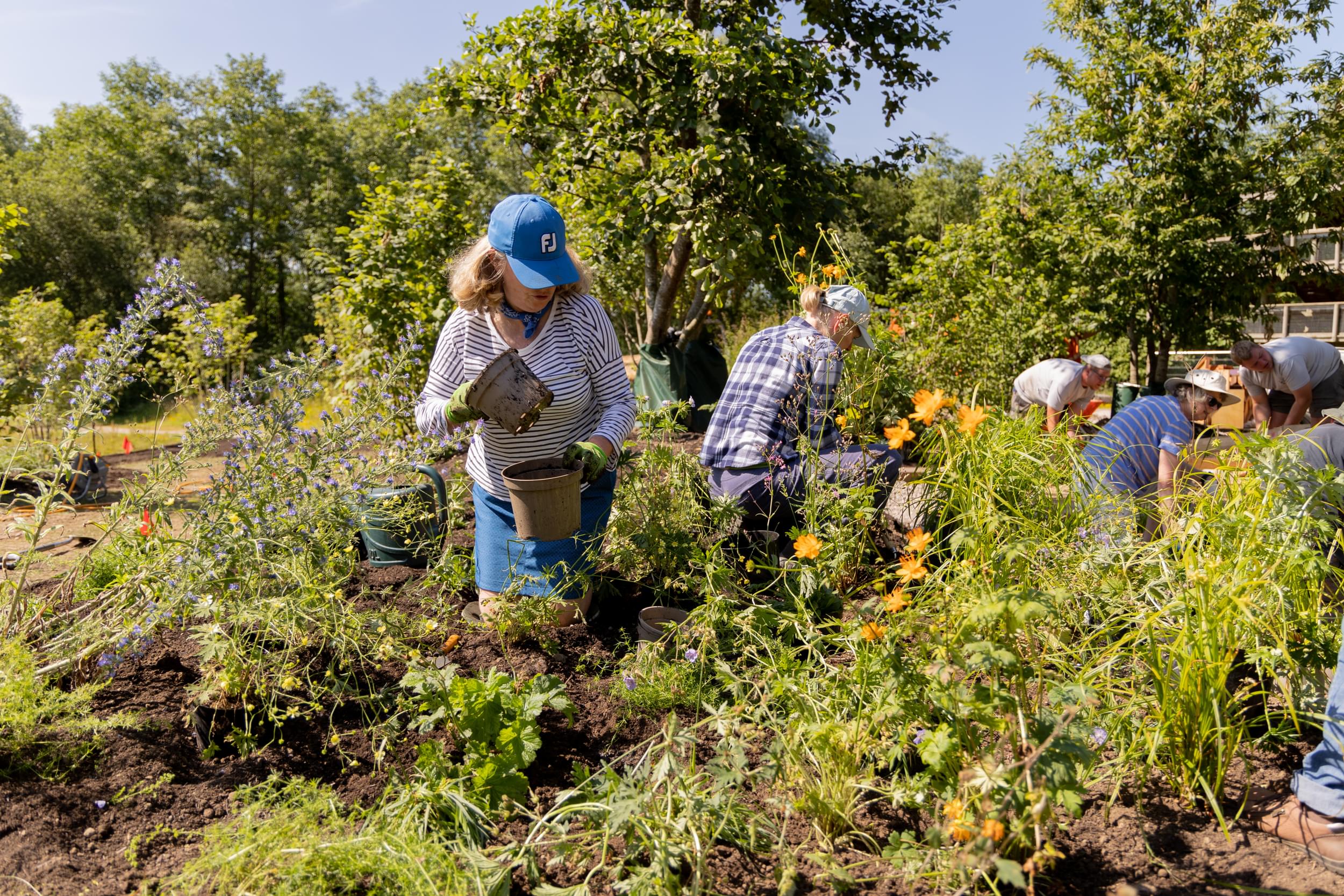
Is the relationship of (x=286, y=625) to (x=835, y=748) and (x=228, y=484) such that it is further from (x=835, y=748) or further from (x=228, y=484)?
(x=835, y=748)

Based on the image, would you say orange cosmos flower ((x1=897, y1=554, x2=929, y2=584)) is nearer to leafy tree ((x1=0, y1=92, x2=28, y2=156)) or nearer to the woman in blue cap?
the woman in blue cap

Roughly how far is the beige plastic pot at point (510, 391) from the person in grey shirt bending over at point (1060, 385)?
312cm

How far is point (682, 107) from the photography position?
17.4ft

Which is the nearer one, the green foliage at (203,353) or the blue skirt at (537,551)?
the blue skirt at (537,551)

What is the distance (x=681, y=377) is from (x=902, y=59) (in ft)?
9.20

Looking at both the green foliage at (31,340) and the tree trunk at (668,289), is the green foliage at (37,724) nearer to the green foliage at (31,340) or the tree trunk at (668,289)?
the tree trunk at (668,289)

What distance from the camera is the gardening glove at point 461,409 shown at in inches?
95.7

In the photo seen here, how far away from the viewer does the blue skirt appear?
8.38 ft

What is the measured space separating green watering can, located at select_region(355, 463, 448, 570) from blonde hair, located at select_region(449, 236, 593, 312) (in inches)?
22.7

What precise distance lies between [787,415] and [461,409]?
1187 millimetres

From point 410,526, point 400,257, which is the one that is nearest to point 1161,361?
point 400,257

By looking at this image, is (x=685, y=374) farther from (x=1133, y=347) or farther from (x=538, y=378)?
(x=1133, y=347)

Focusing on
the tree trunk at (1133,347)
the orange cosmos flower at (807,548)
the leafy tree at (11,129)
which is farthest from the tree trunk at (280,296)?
the orange cosmos flower at (807,548)

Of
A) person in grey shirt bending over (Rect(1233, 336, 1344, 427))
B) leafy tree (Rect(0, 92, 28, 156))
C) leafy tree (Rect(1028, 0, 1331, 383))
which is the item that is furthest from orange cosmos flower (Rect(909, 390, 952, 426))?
leafy tree (Rect(0, 92, 28, 156))
